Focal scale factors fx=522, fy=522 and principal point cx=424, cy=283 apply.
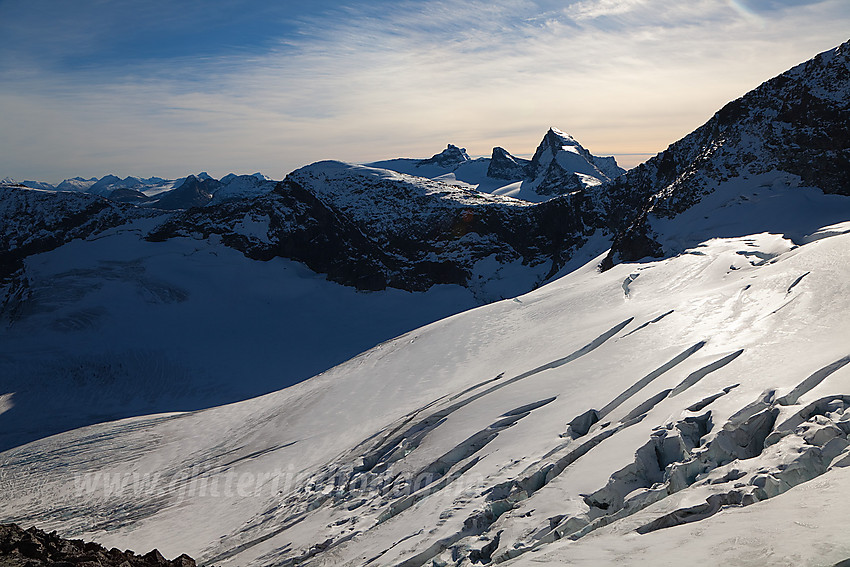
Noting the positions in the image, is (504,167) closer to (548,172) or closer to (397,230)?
(548,172)

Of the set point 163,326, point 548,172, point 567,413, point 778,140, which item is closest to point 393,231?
point 163,326

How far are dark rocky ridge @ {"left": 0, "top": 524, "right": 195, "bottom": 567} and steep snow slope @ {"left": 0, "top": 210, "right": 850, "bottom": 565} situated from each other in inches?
153

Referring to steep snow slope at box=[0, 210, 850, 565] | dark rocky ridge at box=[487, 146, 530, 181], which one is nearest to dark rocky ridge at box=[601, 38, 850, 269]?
steep snow slope at box=[0, 210, 850, 565]

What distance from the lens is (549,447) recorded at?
1502 centimetres

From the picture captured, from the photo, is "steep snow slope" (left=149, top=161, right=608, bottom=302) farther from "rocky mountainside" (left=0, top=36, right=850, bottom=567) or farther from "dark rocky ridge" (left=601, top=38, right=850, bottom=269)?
"dark rocky ridge" (left=601, top=38, right=850, bottom=269)

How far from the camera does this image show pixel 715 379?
47.7ft

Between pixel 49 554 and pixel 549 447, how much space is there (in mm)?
12943

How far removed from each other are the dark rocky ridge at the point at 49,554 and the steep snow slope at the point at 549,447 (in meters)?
3.88

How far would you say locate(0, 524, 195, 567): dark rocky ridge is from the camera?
11719 millimetres

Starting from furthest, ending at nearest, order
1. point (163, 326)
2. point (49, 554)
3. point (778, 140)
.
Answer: point (163, 326) → point (778, 140) → point (49, 554)

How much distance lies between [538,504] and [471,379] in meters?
14.2

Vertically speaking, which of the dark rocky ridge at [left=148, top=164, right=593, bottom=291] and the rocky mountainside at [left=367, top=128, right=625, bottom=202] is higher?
the rocky mountainside at [left=367, top=128, right=625, bottom=202]

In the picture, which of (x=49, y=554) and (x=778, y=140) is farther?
(x=778, y=140)

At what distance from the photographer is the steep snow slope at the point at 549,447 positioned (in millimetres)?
10531
